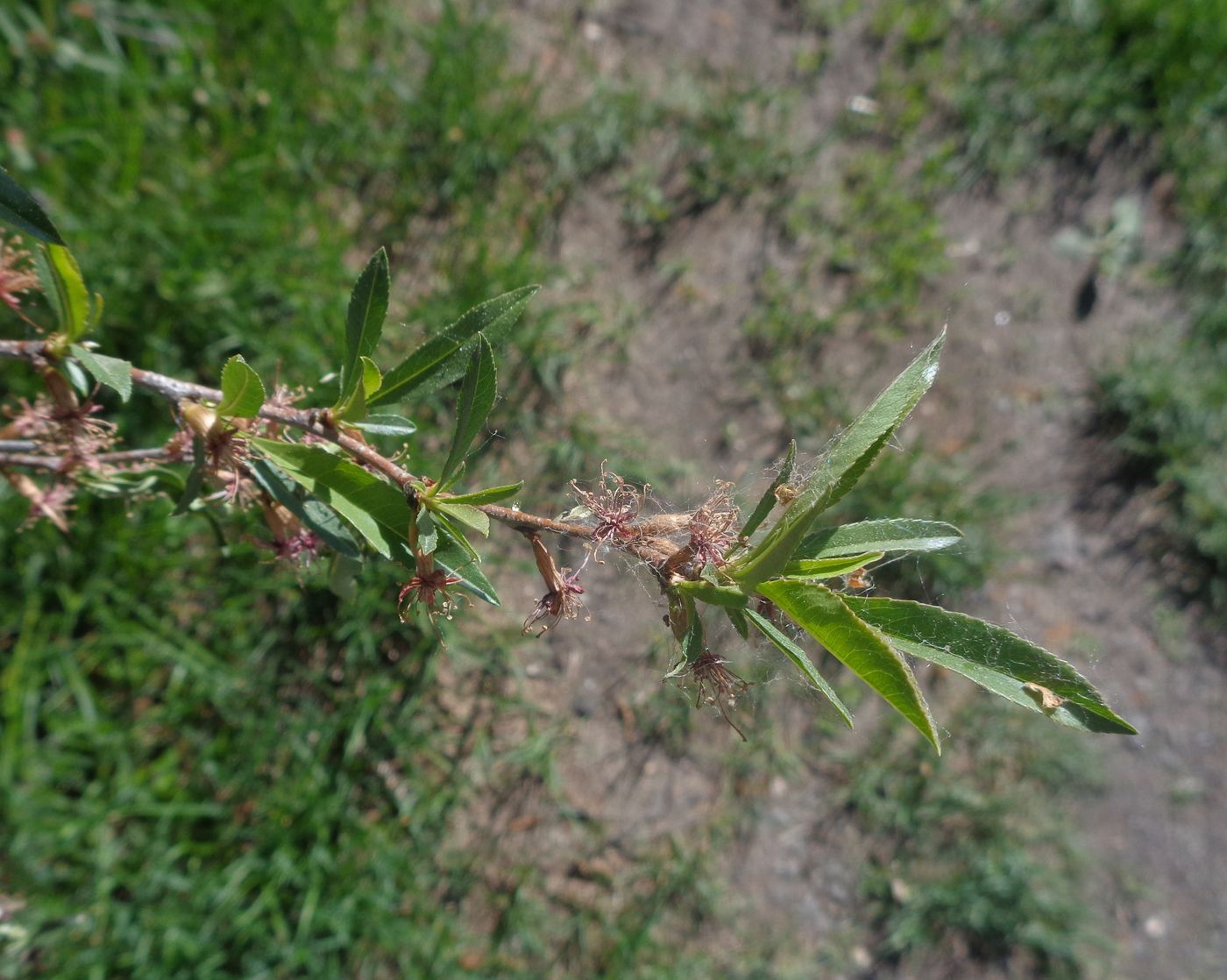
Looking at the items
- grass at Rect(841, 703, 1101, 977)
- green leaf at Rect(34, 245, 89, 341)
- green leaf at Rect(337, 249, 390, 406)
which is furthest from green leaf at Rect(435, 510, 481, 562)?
grass at Rect(841, 703, 1101, 977)

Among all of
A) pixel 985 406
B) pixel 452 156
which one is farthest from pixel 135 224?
pixel 985 406

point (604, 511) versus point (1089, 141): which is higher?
point (1089, 141)

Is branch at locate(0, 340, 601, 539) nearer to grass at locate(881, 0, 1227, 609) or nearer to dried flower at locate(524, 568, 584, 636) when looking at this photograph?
dried flower at locate(524, 568, 584, 636)

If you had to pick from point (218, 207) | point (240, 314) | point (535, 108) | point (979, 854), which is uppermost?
point (535, 108)

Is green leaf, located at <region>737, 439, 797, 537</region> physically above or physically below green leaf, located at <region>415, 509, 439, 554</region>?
above

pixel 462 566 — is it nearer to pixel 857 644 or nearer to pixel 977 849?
pixel 857 644

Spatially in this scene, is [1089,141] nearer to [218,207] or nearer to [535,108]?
[535,108]
